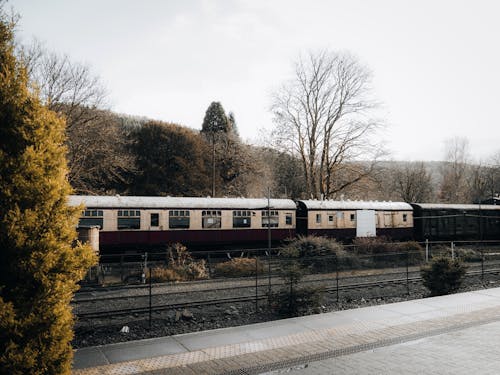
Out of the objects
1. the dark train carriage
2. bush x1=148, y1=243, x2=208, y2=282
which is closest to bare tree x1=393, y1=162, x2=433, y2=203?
the dark train carriage

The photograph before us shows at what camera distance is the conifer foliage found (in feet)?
17.0

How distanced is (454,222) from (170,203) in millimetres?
22868

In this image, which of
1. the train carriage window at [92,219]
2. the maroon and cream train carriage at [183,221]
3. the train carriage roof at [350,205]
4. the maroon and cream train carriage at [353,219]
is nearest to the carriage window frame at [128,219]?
the maroon and cream train carriage at [183,221]

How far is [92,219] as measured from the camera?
19.8 meters

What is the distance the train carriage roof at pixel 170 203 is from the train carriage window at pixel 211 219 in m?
0.35

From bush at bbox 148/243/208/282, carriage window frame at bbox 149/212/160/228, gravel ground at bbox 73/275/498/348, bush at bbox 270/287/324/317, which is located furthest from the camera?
carriage window frame at bbox 149/212/160/228

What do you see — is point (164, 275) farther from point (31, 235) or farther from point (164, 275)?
point (31, 235)

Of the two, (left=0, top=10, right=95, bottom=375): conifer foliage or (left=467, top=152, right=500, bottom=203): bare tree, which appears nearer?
(left=0, top=10, right=95, bottom=375): conifer foliage

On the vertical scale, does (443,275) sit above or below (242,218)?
below

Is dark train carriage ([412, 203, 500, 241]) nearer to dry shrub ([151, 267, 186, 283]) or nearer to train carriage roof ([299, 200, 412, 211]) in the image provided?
train carriage roof ([299, 200, 412, 211])

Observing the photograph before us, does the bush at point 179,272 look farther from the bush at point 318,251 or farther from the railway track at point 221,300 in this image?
the bush at point 318,251

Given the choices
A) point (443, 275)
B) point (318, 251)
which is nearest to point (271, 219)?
point (318, 251)

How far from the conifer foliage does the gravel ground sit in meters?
3.40

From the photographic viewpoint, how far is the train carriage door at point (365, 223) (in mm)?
27828
